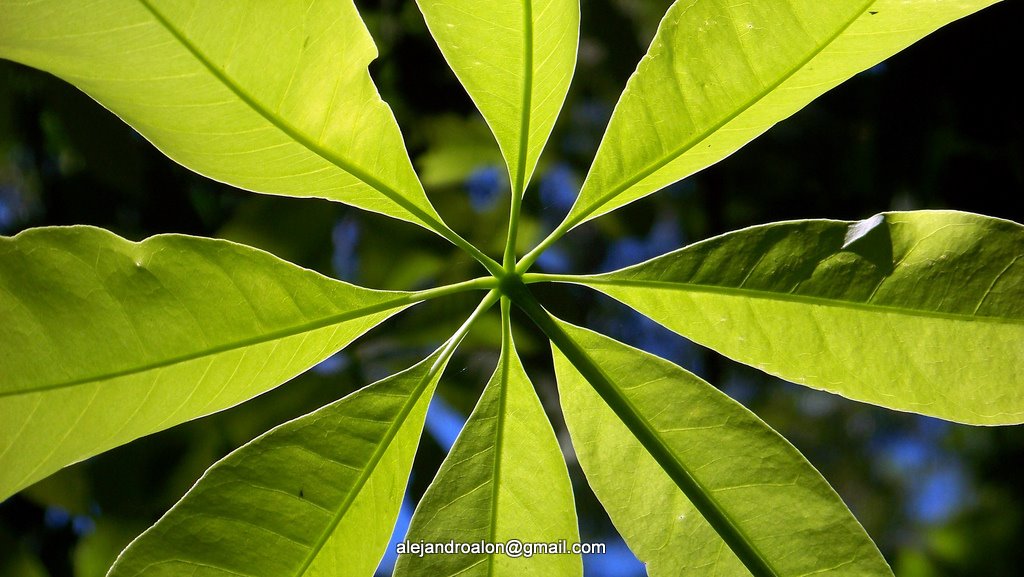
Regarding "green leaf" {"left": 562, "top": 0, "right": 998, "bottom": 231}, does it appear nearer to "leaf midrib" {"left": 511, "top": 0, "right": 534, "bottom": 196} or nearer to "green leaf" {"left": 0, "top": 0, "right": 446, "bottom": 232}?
"leaf midrib" {"left": 511, "top": 0, "right": 534, "bottom": 196}

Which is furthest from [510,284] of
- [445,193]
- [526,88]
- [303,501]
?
[445,193]

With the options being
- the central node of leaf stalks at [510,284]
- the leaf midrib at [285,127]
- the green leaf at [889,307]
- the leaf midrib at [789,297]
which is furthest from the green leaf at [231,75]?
the green leaf at [889,307]

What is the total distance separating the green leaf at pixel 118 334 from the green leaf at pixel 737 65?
42 cm

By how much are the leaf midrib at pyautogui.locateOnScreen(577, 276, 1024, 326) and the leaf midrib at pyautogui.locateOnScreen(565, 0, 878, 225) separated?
8 cm

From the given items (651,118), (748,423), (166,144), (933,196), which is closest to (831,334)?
(748,423)

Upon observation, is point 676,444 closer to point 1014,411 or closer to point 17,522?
point 1014,411

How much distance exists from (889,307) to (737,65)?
1.01 feet

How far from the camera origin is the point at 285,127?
831mm

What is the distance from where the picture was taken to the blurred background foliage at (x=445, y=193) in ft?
5.49

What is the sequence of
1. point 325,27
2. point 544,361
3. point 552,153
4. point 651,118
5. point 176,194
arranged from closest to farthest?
point 325,27, point 651,118, point 176,194, point 544,361, point 552,153

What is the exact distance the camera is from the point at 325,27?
789 millimetres

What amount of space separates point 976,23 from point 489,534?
5.40 feet

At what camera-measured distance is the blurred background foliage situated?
5.49 feet

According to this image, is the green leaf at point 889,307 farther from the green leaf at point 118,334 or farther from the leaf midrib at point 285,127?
the green leaf at point 118,334
